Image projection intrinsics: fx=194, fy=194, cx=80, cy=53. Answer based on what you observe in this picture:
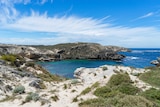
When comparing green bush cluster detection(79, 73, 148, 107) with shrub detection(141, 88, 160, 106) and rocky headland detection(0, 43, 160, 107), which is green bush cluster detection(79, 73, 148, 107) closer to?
rocky headland detection(0, 43, 160, 107)

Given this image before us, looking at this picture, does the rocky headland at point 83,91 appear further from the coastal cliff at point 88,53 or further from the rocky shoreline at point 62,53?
the coastal cliff at point 88,53

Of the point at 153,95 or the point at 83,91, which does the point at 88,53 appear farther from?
the point at 153,95

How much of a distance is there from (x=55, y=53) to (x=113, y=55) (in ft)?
112

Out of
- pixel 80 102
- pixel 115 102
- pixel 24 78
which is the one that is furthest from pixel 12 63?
pixel 115 102

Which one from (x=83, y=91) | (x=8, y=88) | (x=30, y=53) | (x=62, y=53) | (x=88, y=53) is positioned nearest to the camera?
(x=83, y=91)

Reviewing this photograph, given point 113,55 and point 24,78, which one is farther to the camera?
point 113,55

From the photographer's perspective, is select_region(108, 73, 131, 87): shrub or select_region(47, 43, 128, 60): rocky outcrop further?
select_region(47, 43, 128, 60): rocky outcrop

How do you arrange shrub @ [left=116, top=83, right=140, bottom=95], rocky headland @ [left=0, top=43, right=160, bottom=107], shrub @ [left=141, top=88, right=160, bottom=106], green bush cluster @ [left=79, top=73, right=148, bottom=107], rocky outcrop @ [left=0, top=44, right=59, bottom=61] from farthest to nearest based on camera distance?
rocky outcrop @ [left=0, top=44, right=59, bottom=61], shrub @ [left=116, top=83, right=140, bottom=95], shrub @ [left=141, top=88, right=160, bottom=106], rocky headland @ [left=0, top=43, right=160, bottom=107], green bush cluster @ [left=79, top=73, right=148, bottom=107]

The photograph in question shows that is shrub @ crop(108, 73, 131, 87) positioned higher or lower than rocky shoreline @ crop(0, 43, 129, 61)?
higher

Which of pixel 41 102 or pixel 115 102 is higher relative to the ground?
pixel 115 102

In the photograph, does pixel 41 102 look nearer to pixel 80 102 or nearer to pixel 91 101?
pixel 80 102

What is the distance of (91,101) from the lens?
13609 mm

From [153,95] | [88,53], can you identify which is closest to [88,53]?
[88,53]

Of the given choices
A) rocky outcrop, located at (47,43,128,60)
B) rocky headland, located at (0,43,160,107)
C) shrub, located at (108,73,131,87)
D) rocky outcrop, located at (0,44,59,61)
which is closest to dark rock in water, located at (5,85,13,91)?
rocky headland, located at (0,43,160,107)
